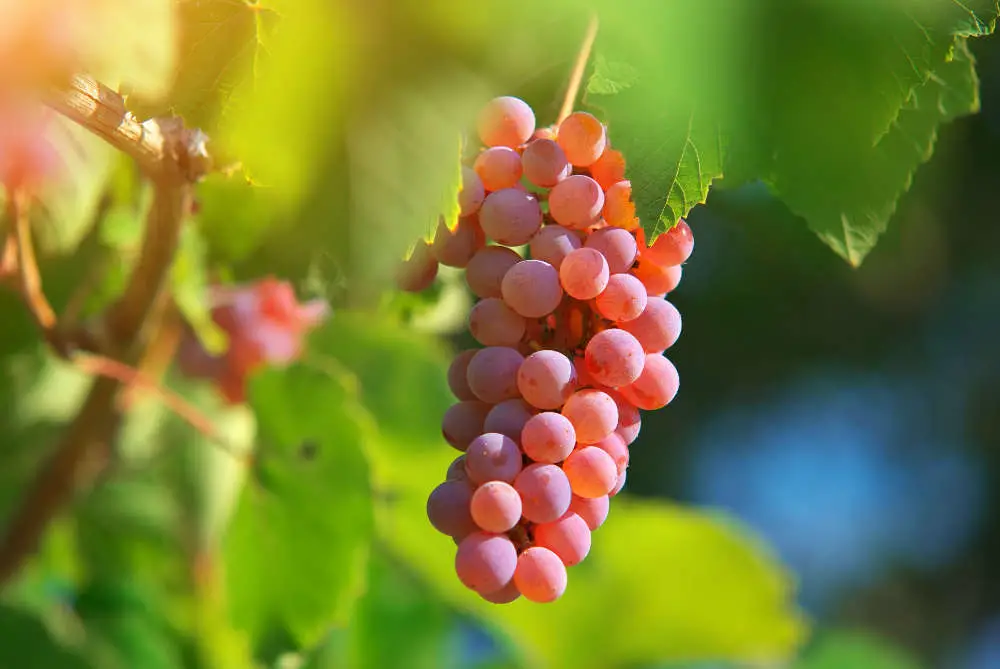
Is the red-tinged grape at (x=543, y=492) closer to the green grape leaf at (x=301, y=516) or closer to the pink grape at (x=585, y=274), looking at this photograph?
the pink grape at (x=585, y=274)

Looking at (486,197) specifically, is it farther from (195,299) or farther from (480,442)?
(195,299)

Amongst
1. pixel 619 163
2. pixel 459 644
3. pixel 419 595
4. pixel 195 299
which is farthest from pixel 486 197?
pixel 459 644

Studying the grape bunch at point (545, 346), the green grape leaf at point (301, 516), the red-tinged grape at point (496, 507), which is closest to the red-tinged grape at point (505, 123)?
the grape bunch at point (545, 346)

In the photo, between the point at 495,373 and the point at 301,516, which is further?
the point at 301,516

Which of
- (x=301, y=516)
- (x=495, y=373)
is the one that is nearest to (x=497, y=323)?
(x=495, y=373)

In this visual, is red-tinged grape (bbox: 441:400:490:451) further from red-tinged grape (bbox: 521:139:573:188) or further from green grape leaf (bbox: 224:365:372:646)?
green grape leaf (bbox: 224:365:372:646)

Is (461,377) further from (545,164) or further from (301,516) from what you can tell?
(301,516)

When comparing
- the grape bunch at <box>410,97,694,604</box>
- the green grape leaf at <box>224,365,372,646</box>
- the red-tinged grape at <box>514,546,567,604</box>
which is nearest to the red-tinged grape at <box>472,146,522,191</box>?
the grape bunch at <box>410,97,694,604</box>
